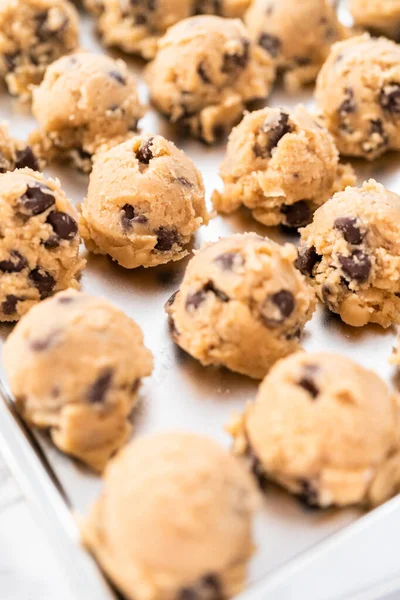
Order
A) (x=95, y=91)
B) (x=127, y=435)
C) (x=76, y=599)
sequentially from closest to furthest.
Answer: (x=76, y=599) < (x=127, y=435) < (x=95, y=91)

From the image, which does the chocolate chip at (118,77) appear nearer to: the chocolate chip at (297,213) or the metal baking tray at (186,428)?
the metal baking tray at (186,428)

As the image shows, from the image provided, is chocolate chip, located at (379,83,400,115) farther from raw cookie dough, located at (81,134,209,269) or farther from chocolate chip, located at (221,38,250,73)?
raw cookie dough, located at (81,134,209,269)

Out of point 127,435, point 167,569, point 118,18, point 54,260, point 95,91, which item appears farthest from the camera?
point 118,18

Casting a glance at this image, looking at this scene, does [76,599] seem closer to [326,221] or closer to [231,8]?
[326,221]

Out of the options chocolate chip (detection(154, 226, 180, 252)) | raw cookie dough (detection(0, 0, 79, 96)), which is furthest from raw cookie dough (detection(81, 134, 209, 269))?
raw cookie dough (detection(0, 0, 79, 96))

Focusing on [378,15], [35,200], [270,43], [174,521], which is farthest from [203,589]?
[378,15]

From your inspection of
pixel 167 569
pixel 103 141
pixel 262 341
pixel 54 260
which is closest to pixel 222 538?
pixel 167 569
